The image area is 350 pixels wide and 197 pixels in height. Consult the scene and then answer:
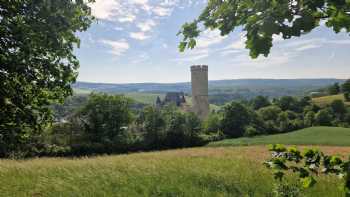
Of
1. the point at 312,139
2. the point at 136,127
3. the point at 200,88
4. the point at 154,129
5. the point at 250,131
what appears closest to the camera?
the point at 312,139

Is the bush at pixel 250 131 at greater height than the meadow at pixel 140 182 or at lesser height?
lesser

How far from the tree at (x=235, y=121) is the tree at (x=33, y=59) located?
66030mm

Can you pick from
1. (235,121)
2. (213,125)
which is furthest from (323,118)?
(213,125)

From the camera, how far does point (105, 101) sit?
199ft

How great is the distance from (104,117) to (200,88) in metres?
69.5

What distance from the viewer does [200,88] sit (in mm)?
124250

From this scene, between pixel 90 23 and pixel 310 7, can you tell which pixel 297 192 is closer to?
pixel 310 7

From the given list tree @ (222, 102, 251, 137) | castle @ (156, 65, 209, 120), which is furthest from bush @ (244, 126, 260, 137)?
castle @ (156, 65, 209, 120)

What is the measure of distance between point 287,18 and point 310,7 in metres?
0.22

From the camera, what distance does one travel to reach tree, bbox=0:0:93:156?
25.8ft

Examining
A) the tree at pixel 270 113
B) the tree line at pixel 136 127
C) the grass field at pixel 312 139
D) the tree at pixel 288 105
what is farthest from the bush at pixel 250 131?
the tree at pixel 288 105

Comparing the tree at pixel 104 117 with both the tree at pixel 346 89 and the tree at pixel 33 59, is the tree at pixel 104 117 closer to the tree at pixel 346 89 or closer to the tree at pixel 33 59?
the tree at pixel 33 59

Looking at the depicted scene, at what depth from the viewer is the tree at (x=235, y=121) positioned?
7375cm

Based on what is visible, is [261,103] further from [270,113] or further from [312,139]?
[312,139]
